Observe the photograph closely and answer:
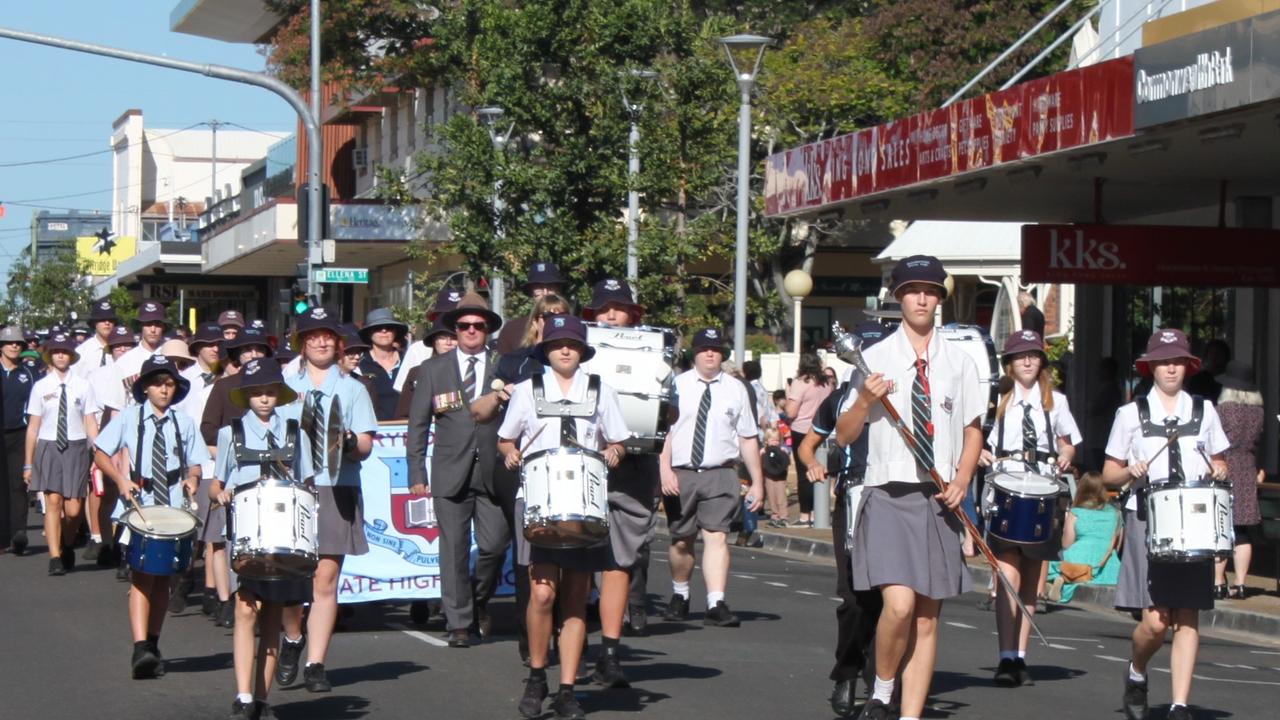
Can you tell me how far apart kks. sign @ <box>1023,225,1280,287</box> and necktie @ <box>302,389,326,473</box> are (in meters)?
11.0

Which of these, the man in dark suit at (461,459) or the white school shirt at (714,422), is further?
the white school shirt at (714,422)

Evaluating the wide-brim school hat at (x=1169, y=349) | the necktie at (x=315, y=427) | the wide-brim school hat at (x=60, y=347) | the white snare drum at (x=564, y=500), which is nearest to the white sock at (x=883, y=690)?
the white snare drum at (x=564, y=500)

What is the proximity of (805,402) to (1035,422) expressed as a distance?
1094 cm

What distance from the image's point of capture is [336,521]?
9781 millimetres

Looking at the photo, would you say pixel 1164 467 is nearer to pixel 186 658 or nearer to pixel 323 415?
pixel 323 415

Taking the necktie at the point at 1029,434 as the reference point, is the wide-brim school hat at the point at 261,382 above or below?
above

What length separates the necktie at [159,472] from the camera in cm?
1085

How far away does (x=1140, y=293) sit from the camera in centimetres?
2366

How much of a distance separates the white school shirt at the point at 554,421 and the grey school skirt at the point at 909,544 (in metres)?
1.40

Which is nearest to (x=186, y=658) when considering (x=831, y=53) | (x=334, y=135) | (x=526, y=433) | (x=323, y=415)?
(x=323, y=415)

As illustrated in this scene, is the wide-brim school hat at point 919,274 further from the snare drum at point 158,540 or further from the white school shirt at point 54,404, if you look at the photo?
the white school shirt at point 54,404

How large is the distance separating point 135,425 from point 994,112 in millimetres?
8503

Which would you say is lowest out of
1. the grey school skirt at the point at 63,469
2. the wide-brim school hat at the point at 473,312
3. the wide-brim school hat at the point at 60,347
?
the grey school skirt at the point at 63,469

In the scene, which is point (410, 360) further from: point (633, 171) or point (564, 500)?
point (633, 171)
